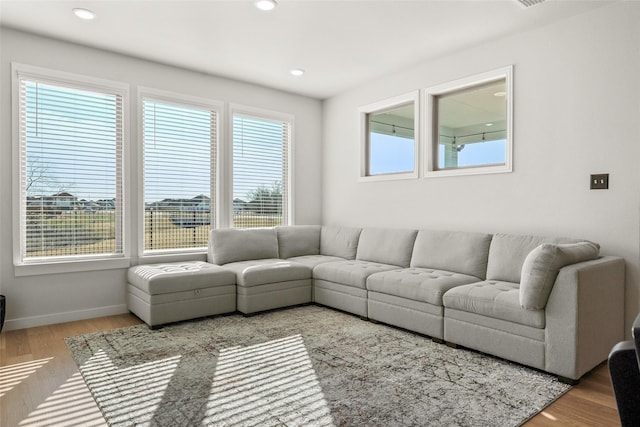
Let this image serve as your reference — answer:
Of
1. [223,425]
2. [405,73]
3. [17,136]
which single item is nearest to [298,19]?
[405,73]

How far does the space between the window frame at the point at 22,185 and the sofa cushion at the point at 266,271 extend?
117 centimetres

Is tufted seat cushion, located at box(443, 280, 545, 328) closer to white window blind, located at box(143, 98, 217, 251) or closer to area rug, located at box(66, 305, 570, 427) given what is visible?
area rug, located at box(66, 305, 570, 427)

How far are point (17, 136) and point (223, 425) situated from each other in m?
3.28

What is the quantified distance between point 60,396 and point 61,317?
181 centimetres

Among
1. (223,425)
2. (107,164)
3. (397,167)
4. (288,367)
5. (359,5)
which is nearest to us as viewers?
(223,425)

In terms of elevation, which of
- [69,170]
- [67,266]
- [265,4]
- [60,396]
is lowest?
[60,396]

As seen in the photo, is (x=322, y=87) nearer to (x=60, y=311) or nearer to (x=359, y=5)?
(x=359, y=5)

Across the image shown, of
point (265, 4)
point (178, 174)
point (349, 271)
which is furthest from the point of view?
point (178, 174)

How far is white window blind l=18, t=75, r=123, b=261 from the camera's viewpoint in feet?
12.4

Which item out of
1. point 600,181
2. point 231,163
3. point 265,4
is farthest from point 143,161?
point 600,181

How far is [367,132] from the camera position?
5.43 m

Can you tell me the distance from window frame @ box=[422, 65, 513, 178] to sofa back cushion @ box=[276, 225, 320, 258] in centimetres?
168

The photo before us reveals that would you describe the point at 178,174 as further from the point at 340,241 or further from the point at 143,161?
the point at 340,241

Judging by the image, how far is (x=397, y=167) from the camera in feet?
16.5
